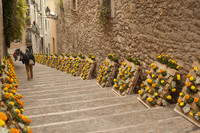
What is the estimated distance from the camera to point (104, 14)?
644cm

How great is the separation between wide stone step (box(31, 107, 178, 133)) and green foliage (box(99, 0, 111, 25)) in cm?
367

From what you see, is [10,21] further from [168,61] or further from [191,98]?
[191,98]

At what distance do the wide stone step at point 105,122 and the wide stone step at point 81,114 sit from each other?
1.04ft

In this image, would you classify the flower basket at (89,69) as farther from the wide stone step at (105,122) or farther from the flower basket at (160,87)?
the wide stone step at (105,122)

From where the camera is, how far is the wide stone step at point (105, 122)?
2.74 m

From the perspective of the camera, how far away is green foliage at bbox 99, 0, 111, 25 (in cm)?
626

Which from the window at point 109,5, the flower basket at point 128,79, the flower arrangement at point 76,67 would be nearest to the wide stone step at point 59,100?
the flower basket at point 128,79

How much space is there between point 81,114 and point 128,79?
1653mm

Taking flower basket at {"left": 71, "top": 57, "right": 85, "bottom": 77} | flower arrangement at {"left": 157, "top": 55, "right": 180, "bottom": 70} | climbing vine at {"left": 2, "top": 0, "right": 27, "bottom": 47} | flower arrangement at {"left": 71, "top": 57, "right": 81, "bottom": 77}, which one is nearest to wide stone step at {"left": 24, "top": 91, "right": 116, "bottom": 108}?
flower arrangement at {"left": 157, "top": 55, "right": 180, "bottom": 70}

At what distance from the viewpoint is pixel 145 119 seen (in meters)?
2.98

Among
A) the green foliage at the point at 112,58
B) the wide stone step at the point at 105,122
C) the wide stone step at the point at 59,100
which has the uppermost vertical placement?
the green foliage at the point at 112,58

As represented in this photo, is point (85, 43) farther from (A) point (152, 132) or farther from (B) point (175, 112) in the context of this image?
(A) point (152, 132)

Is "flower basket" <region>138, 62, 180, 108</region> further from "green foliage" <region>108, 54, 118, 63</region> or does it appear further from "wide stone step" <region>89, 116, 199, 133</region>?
"green foliage" <region>108, 54, 118, 63</region>

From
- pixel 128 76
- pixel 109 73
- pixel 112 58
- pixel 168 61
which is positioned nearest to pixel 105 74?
pixel 109 73
